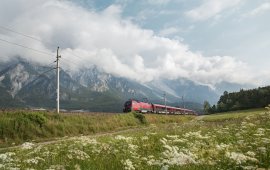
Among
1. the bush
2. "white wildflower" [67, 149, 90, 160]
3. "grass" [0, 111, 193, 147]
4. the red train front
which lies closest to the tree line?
the red train front

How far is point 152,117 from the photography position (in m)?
72.4

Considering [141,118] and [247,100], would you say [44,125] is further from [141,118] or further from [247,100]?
[247,100]

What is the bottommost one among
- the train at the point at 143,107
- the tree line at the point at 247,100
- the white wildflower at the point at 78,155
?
the white wildflower at the point at 78,155

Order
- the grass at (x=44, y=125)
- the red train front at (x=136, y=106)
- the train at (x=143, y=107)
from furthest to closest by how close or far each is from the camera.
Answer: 1. the train at (x=143, y=107)
2. the red train front at (x=136, y=106)
3. the grass at (x=44, y=125)

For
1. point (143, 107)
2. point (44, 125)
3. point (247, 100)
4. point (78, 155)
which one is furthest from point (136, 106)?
point (247, 100)

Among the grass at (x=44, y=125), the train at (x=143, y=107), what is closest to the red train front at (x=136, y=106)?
the train at (x=143, y=107)

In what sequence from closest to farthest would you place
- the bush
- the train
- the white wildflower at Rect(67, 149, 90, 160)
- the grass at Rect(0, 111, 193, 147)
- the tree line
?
the white wildflower at Rect(67, 149, 90, 160)
the grass at Rect(0, 111, 193, 147)
the bush
the train
the tree line

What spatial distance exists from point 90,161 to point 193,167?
3.36m

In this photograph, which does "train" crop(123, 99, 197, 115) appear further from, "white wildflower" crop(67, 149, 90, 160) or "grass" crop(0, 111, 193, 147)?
"white wildflower" crop(67, 149, 90, 160)

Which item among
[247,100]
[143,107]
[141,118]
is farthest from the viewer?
[247,100]

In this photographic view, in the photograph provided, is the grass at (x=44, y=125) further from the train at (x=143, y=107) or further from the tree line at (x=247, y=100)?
the tree line at (x=247, y=100)

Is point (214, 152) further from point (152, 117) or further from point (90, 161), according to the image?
point (152, 117)

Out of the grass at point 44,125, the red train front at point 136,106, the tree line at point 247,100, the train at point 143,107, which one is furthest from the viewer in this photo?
the tree line at point 247,100

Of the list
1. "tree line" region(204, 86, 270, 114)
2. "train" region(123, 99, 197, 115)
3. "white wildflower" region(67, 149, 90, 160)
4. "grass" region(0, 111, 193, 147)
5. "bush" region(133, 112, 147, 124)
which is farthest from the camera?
"tree line" region(204, 86, 270, 114)
